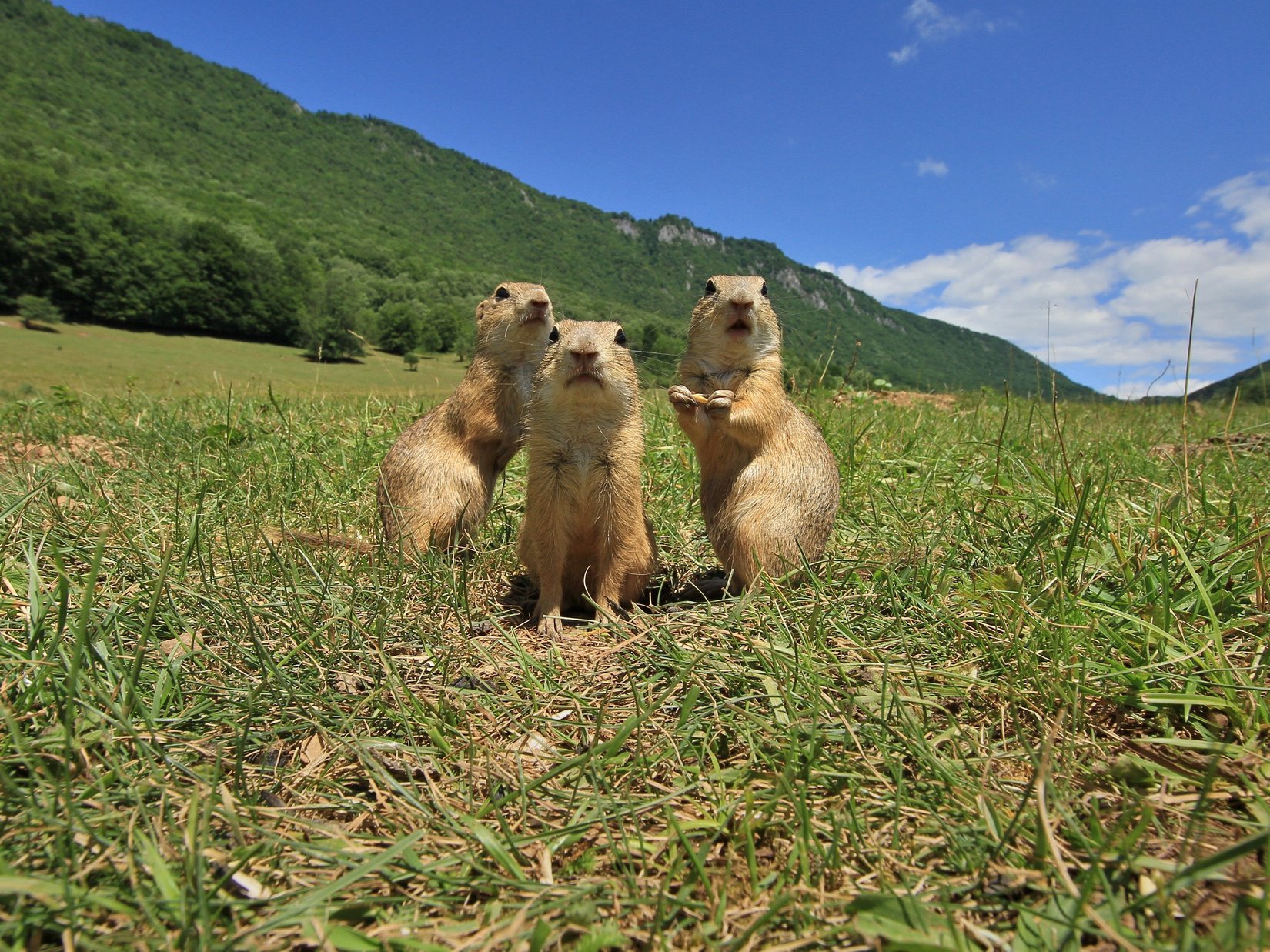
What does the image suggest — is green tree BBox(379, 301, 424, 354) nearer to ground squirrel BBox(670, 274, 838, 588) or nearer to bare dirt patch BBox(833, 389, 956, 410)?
bare dirt patch BBox(833, 389, 956, 410)

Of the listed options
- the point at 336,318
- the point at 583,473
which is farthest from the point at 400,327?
the point at 583,473

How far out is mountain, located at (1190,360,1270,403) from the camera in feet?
18.7

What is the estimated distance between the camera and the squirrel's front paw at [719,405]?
318cm

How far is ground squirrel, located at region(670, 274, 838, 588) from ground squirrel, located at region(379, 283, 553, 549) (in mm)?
1208

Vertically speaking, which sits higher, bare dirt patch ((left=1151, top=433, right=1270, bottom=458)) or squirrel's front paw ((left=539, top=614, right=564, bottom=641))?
bare dirt patch ((left=1151, top=433, right=1270, bottom=458))

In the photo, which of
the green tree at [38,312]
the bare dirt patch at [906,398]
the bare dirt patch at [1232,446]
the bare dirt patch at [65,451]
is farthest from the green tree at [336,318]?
the green tree at [38,312]

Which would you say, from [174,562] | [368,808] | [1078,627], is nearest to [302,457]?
[174,562]

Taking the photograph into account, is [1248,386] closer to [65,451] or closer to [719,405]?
[719,405]

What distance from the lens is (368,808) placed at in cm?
160

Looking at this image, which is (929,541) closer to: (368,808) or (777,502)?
(777,502)

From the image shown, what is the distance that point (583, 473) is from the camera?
3125 millimetres

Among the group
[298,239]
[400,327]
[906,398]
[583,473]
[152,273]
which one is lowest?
[583,473]

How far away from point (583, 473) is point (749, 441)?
94 centimetres

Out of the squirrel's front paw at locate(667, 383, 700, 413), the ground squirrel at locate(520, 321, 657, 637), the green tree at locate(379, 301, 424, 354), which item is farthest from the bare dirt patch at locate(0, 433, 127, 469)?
the green tree at locate(379, 301, 424, 354)
